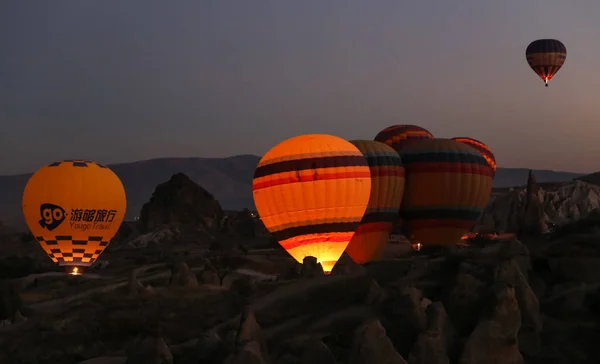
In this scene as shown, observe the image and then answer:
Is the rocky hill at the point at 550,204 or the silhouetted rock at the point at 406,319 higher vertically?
the silhouetted rock at the point at 406,319

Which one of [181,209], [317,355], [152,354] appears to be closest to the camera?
[317,355]

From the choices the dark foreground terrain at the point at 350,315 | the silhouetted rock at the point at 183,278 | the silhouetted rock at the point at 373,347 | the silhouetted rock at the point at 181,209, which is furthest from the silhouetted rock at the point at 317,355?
the silhouetted rock at the point at 181,209

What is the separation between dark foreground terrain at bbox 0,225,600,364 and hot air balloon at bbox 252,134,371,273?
1409 mm

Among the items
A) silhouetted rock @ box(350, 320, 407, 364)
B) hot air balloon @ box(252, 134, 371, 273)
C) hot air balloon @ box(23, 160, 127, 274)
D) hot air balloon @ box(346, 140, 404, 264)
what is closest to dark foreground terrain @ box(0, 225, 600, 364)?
silhouetted rock @ box(350, 320, 407, 364)

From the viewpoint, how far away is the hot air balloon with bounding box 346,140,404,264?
40.7m

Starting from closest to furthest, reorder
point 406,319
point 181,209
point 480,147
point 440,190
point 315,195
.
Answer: point 406,319
point 315,195
point 440,190
point 480,147
point 181,209

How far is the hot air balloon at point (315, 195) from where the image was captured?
3722cm

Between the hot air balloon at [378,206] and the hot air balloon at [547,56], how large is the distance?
24.0 meters

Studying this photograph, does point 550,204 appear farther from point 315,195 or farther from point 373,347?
point 373,347

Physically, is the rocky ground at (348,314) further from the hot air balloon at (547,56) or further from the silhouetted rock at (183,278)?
the hot air balloon at (547,56)

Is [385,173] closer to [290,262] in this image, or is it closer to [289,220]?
[289,220]

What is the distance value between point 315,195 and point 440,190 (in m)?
7.49

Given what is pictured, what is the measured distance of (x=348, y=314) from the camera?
1078 inches

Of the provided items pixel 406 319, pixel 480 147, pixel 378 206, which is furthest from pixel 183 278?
pixel 480 147
